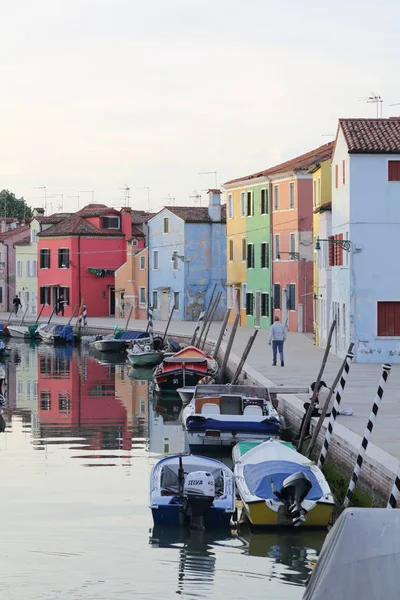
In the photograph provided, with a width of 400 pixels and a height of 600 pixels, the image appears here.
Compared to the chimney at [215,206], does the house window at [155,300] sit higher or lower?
lower

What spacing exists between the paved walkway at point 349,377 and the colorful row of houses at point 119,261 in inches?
538

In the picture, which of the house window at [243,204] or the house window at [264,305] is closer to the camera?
the house window at [264,305]

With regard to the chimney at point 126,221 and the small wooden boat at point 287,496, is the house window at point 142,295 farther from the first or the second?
the small wooden boat at point 287,496

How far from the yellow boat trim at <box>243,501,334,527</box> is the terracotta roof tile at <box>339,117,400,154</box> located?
21.9 m

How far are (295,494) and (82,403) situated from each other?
20.1 meters

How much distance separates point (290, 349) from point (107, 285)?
38.1 metres

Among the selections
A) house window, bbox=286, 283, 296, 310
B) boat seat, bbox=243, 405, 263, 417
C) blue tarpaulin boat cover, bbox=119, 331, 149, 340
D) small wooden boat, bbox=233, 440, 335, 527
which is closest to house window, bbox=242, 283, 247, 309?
house window, bbox=286, 283, 296, 310

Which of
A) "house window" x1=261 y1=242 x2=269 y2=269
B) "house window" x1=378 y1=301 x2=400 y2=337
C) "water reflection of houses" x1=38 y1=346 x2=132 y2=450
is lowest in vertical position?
"water reflection of houses" x1=38 y1=346 x2=132 y2=450

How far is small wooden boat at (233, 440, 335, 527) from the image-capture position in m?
16.7

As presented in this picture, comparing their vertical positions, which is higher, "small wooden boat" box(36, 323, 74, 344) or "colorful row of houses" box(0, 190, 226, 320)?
"colorful row of houses" box(0, 190, 226, 320)

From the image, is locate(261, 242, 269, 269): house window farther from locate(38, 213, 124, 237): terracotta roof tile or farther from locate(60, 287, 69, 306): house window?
locate(60, 287, 69, 306): house window

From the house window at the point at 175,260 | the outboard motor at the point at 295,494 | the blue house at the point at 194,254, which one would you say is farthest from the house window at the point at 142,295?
the outboard motor at the point at 295,494

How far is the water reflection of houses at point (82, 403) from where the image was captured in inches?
1126

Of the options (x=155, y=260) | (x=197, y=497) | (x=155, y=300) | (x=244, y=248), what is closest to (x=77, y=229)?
(x=155, y=260)
